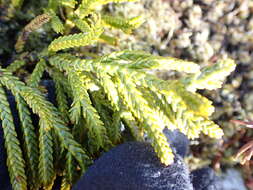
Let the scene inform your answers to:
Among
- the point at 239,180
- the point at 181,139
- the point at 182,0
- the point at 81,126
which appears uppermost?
the point at 182,0

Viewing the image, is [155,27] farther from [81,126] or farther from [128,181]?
[128,181]

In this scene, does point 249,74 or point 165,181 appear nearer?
point 165,181

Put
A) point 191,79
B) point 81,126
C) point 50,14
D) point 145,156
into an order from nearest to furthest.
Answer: point 191,79 → point 145,156 → point 81,126 → point 50,14

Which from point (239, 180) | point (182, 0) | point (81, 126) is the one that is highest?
point (182, 0)

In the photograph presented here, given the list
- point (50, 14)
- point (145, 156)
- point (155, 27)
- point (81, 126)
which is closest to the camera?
point (145, 156)

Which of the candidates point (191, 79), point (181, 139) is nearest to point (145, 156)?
point (191, 79)

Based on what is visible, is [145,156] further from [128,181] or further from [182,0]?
[182,0]

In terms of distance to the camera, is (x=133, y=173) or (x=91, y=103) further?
(x=91, y=103)

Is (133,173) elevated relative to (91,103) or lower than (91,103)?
lower

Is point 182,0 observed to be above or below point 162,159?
above

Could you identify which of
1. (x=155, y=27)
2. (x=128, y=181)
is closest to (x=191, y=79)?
(x=128, y=181)
